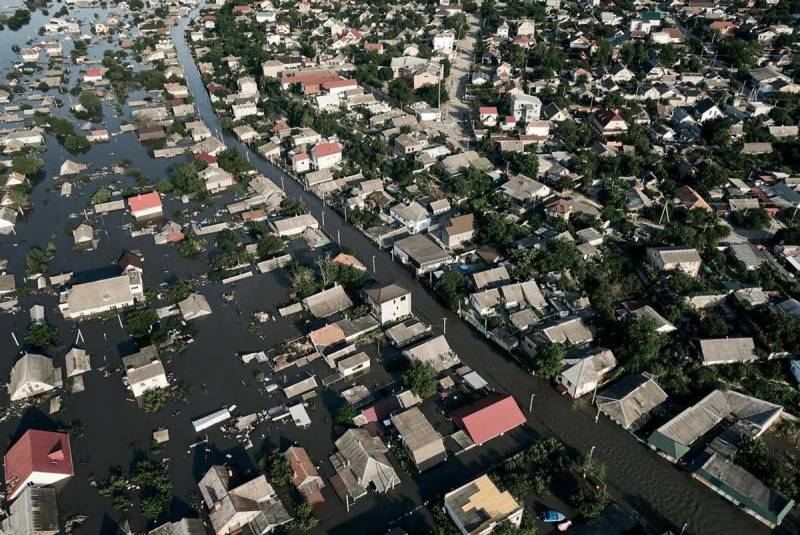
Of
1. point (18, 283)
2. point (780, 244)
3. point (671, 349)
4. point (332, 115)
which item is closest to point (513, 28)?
point (332, 115)

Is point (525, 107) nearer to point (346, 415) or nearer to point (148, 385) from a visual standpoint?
point (346, 415)

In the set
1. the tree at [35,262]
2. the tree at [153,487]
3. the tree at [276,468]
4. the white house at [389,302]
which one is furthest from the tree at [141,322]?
the white house at [389,302]

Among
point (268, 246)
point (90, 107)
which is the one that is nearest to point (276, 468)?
point (268, 246)

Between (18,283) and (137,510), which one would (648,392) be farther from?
(18,283)

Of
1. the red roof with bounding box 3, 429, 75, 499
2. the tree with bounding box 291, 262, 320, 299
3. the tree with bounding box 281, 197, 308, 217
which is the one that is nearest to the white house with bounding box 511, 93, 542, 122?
the tree with bounding box 281, 197, 308, 217

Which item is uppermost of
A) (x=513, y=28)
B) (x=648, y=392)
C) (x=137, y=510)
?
(x=513, y=28)

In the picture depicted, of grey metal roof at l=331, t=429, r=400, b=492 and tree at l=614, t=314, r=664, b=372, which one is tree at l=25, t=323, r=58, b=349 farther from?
tree at l=614, t=314, r=664, b=372

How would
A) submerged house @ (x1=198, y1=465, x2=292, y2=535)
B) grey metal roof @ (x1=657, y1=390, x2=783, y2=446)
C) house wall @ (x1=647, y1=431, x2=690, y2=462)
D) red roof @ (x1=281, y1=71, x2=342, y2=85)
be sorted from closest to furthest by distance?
submerged house @ (x1=198, y1=465, x2=292, y2=535) → house wall @ (x1=647, y1=431, x2=690, y2=462) → grey metal roof @ (x1=657, y1=390, x2=783, y2=446) → red roof @ (x1=281, y1=71, x2=342, y2=85)
